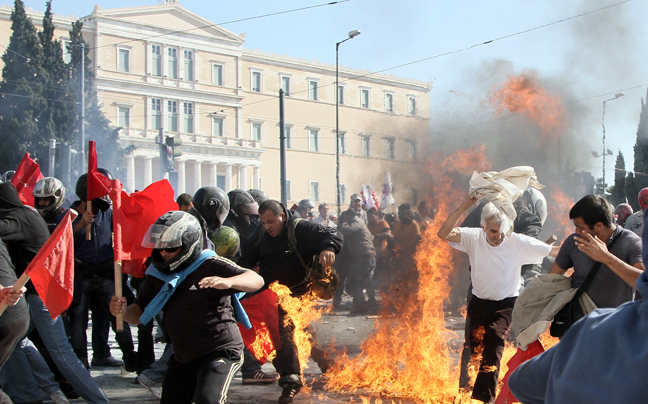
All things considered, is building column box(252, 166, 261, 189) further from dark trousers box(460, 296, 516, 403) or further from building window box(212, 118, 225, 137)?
dark trousers box(460, 296, 516, 403)

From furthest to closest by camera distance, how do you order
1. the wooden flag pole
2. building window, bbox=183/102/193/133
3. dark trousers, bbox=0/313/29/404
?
building window, bbox=183/102/193/133
dark trousers, bbox=0/313/29/404
the wooden flag pole

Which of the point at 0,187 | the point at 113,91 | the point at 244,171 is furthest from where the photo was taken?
the point at 244,171

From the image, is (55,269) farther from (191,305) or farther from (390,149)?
(390,149)

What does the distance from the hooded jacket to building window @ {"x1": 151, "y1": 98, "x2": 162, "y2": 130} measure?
4742 centimetres

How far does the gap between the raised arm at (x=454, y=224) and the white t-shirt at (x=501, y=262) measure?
15cm

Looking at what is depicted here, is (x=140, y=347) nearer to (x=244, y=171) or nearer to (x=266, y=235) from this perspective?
(x=266, y=235)

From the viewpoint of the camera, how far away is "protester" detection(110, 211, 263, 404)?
3926mm

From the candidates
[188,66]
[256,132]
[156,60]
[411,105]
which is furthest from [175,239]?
[256,132]

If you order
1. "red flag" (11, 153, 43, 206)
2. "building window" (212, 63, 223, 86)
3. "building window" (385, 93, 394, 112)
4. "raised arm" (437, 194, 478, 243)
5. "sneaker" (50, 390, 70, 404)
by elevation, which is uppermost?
"building window" (212, 63, 223, 86)

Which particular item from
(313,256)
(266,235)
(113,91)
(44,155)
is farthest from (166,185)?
(113,91)

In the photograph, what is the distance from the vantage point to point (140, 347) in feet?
20.6

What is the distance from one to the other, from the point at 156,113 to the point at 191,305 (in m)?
49.6

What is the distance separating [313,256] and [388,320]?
3.93ft

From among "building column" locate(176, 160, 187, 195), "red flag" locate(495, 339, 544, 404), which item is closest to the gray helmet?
"red flag" locate(495, 339, 544, 404)
